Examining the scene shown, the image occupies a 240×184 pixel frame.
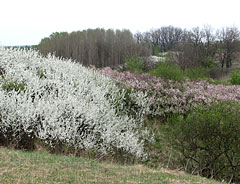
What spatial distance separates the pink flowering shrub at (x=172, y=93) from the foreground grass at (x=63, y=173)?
22.7ft

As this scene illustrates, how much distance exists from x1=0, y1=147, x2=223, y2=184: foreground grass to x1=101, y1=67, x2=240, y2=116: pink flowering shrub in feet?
22.7

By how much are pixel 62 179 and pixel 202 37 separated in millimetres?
43851

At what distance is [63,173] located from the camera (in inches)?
195

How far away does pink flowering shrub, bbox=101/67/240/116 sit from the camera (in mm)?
12680

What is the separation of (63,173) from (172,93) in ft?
30.4

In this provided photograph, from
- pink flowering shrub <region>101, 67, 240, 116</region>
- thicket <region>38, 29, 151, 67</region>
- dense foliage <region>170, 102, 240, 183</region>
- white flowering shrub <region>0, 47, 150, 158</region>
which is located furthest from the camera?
thicket <region>38, 29, 151, 67</region>

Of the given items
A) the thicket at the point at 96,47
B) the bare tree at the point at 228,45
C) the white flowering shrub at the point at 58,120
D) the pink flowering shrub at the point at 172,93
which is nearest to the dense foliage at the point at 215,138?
the white flowering shrub at the point at 58,120

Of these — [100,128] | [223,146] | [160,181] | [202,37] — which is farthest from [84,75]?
[202,37]

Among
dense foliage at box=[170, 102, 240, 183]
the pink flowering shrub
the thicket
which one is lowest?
dense foliage at box=[170, 102, 240, 183]

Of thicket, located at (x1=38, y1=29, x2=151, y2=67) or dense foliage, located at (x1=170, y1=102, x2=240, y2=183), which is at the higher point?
thicket, located at (x1=38, y1=29, x2=151, y2=67)

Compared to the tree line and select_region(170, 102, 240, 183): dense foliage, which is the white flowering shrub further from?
the tree line

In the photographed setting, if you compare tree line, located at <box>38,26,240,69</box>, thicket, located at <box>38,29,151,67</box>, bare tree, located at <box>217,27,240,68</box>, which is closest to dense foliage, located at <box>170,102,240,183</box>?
tree line, located at <box>38,26,240,69</box>

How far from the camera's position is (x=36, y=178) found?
14.8ft

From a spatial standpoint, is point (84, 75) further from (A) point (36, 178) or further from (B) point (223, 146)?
(A) point (36, 178)
